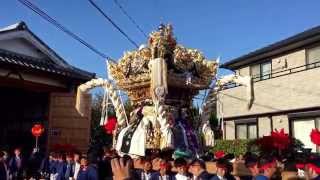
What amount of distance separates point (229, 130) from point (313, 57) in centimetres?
648

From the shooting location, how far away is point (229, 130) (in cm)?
2284

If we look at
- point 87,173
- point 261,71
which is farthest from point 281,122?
point 87,173

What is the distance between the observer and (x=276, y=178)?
6082mm

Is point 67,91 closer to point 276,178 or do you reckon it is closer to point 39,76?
point 39,76

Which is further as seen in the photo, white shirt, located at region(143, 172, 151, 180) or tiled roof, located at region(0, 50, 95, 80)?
tiled roof, located at region(0, 50, 95, 80)

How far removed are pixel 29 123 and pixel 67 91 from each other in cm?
209

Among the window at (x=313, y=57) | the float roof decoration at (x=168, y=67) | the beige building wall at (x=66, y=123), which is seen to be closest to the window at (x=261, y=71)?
the window at (x=313, y=57)


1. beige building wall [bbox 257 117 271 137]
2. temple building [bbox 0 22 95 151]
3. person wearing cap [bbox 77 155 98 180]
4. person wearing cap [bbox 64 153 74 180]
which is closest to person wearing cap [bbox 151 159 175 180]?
person wearing cap [bbox 77 155 98 180]

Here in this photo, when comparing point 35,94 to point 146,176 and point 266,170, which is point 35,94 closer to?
point 146,176

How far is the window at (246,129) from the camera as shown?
2104 cm

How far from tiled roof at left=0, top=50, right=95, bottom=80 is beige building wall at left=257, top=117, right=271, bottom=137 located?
8178 mm

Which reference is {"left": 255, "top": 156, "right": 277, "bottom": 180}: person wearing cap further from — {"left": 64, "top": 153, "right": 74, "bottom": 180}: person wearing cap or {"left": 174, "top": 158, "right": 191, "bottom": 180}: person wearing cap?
{"left": 64, "top": 153, "right": 74, "bottom": 180}: person wearing cap

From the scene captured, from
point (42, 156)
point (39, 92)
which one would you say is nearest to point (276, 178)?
point (42, 156)

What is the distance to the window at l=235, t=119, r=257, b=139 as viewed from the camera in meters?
21.0
